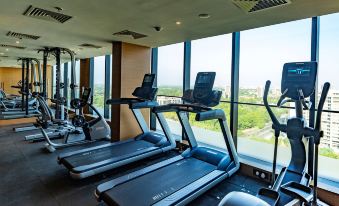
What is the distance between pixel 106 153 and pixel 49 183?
1.13 m

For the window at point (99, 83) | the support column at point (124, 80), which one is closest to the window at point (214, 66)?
the support column at point (124, 80)

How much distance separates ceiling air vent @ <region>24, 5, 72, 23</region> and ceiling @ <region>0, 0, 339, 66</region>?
8 centimetres

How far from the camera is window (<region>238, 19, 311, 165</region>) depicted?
372cm

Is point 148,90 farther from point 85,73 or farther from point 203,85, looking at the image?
point 85,73

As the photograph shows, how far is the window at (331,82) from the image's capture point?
3150mm

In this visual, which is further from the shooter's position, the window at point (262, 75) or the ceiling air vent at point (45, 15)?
the window at point (262, 75)

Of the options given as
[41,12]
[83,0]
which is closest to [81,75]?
[41,12]

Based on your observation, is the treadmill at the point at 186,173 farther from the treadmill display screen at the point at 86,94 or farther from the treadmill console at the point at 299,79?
the treadmill display screen at the point at 86,94

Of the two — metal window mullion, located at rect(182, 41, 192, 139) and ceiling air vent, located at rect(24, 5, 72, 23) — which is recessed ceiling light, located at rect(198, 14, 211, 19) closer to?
metal window mullion, located at rect(182, 41, 192, 139)

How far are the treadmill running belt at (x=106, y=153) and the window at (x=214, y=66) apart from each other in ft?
4.35

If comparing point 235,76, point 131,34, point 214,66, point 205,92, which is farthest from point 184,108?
point 131,34

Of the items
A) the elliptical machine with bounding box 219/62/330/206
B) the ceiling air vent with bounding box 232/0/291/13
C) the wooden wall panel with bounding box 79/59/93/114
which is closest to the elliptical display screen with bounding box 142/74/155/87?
the ceiling air vent with bounding box 232/0/291/13

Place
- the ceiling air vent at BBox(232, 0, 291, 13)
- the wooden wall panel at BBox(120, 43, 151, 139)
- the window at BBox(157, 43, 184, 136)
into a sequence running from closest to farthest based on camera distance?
the ceiling air vent at BBox(232, 0, 291, 13), the wooden wall panel at BBox(120, 43, 151, 139), the window at BBox(157, 43, 184, 136)

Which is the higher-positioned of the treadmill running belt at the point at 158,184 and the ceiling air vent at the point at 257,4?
the ceiling air vent at the point at 257,4
